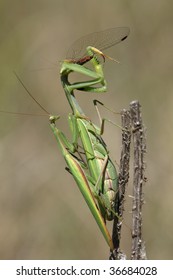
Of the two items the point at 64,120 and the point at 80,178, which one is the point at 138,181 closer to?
the point at 80,178

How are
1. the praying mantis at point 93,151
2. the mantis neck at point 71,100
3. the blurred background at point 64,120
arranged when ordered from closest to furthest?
the praying mantis at point 93,151 → the mantis neck at point 71,100 → the blurred background at point 64,120

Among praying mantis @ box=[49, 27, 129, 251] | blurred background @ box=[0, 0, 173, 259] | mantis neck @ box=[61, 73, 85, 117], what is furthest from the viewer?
blurred background @ box=[0, 0, 173, 259]

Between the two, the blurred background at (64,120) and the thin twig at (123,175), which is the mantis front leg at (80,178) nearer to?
the thin twig at (123,175)

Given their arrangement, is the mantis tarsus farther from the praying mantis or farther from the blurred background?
the blurred background

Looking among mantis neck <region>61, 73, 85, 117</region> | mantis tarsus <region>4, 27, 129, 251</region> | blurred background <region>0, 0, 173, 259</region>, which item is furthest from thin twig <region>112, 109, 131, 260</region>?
blurred background <region>0, 0, 173, 259</region>

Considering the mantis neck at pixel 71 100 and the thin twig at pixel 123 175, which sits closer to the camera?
the thin twig at pixel 123 175

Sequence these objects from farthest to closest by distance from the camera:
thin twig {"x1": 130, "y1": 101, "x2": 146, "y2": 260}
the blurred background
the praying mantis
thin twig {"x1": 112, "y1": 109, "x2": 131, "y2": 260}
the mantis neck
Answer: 1. the blurred background
2. the mantis neck
3. the praying mantis
4. thin twig {"x1": 112, "y1": 109, "x2": 131, "y2": 260}
5. thin twig {"x1": 130, "y1": 101, "x2": 146, "y2": 260}

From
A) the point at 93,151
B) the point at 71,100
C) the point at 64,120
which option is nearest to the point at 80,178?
the point at 93,151

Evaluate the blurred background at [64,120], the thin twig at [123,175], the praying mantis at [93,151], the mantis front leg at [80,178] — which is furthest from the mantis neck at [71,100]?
the blurred background at [64,120]

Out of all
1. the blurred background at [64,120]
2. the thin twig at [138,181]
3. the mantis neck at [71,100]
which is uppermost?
the blurred background at [64,120]
